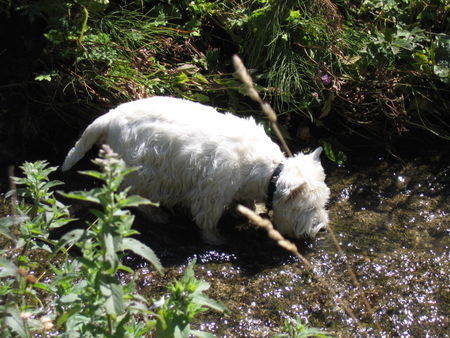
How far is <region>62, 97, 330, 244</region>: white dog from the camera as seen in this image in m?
3.47

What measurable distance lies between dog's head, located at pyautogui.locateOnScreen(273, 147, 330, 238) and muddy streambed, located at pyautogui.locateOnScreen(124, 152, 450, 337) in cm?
16

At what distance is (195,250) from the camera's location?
11.5ft

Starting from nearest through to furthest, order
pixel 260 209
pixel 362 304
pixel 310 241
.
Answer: pixel 362 304
pixel 310 241
pixel 260 209

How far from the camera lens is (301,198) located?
3490mm

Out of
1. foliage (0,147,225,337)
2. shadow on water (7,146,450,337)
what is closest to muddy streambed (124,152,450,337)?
shadow on water (7,146,450,337)

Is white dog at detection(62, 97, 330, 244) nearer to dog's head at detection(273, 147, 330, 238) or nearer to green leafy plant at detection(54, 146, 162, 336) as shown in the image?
dog's head at detection(273, 147, 330, 238)

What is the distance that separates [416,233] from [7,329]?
2.63 m

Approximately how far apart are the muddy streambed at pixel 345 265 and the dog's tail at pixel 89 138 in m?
0.56

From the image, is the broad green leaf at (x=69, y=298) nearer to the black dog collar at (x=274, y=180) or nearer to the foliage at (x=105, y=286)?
the foliage at (x=105, y=286)

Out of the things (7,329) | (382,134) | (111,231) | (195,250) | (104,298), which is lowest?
(195,250)

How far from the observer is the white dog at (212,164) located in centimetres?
347

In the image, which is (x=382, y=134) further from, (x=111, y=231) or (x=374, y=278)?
(x=111, y=231)

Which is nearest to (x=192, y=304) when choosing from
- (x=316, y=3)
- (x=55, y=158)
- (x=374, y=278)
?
(x=374, y=278)

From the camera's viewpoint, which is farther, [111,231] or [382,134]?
[382,134]
